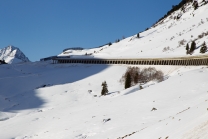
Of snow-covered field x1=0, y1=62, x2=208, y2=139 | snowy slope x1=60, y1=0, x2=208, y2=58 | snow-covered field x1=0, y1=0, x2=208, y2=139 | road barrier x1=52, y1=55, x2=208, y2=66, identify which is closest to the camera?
snow-covered field x1=0, y1=62, x2=208, y2=139

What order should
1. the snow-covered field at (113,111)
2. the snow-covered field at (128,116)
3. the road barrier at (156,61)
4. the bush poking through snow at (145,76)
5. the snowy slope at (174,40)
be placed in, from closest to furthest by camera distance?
the snow-covered field at (128,116)
the snow-covered field at (113,111)
the road barrier at (156,61)
the bush poking through snow at (145,76)
the snowy slope at (174,40)

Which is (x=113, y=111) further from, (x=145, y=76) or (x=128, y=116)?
(x=145, y=76)

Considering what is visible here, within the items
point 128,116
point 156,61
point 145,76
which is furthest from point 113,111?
point 156,61

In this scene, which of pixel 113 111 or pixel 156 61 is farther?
pixel 156 61

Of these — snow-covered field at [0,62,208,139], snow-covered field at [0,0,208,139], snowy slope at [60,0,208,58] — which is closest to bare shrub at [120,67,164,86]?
snow-covered field at [0,0,208,139]

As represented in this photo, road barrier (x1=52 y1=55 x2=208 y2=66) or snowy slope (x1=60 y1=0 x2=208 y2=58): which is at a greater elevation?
snowy slope (x1=60 y1=0 x2=208 y2=58)

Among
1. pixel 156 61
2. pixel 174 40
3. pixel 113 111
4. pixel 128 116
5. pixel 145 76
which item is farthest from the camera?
pixel 174 40

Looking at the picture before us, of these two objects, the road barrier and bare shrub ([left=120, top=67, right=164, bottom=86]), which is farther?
bare shrub ([left=120, top=67, right=164, bottom=86])

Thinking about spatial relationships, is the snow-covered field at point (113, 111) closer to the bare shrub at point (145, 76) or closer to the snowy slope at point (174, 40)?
the bare shrub at point (145, 76)

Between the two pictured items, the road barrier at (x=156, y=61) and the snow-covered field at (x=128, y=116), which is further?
the road barrier at (x=156, y=61)

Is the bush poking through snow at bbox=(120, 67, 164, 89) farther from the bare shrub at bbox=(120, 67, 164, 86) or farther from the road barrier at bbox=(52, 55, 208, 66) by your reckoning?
the road barrier at bbox=(52, 55, 208, 66)

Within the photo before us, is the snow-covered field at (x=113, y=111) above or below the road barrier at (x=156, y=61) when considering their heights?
below

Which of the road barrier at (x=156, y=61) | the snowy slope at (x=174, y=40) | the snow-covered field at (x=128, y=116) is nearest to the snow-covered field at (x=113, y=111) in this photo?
the snow-covered field at (x=128, y=116)

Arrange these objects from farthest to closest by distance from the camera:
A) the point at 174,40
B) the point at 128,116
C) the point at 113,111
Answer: the point at 174,40
the point at 113,111
the point at 128,116
